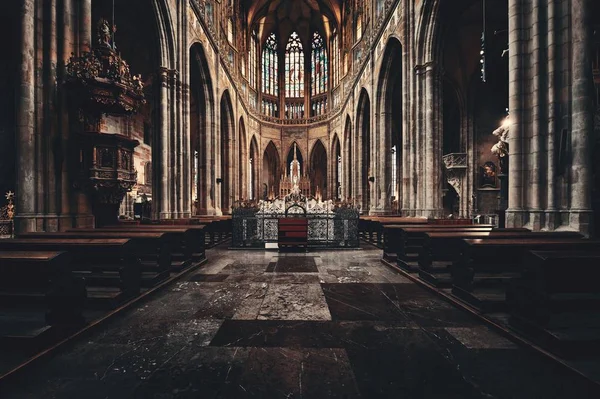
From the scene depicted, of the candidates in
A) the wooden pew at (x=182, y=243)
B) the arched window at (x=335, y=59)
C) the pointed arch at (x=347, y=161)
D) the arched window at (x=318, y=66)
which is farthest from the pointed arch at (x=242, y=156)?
the wooden pew at (x=182, y=243)

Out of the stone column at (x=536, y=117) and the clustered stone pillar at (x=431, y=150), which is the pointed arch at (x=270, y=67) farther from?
the stone column at (x=536, y=117)

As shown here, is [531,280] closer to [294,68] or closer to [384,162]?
[384,162]

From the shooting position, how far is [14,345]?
3.19 meters

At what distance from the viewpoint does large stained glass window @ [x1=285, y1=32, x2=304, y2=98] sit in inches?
1657

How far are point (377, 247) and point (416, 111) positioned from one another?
6.57 meters

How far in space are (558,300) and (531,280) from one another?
1.75 feet

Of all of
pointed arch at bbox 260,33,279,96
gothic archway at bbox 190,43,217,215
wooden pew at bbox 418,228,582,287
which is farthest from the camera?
pointed arch at bbox 260,33,279,96

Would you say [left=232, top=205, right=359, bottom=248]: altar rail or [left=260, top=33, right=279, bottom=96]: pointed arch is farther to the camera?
[left=260, top=33, right=279, bottom=96]: pointed arch

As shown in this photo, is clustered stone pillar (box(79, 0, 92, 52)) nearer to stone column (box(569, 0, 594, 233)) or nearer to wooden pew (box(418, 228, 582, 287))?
wooden pew (box(418, 228, 582, 287))

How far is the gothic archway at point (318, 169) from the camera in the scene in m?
41.6

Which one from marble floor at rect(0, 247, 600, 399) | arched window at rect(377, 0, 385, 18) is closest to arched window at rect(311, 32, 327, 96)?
arched window at rect(377, 0, 385, 18)

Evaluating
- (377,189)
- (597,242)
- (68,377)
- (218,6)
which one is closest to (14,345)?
(68,377)

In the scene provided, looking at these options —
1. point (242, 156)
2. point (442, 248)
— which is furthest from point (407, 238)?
point (242, 156)

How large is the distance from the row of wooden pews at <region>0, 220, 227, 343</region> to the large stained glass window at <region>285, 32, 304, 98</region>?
38.7 m
